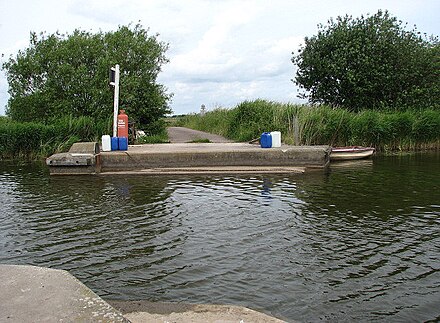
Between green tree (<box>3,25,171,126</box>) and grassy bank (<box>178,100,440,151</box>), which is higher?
green tree (<box>3,25,171,126</box>)

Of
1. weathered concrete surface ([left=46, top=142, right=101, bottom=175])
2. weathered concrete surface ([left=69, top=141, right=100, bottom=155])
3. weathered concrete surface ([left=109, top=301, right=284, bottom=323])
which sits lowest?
weathered concrete surface ([left=109, top=301, right=284, bottom=323])

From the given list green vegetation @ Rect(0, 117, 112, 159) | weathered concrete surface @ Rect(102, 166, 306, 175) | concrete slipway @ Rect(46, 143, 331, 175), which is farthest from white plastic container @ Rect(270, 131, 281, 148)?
green vegetation @ Rect(0, 117, 112, 159)

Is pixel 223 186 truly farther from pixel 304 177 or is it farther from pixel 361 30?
pixel 361 30

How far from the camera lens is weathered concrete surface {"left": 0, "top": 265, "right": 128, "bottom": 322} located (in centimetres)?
298

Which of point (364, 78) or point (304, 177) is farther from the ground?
point (364, 78)

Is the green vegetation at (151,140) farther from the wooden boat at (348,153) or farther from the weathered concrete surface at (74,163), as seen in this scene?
the wooden boat at (348,153)

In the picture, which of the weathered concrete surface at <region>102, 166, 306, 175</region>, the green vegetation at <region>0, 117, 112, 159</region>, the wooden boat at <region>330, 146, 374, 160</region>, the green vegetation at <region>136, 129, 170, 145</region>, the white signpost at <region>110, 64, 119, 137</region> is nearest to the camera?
the weathered concrete surface at <region>102, 166, 306, 175</region>

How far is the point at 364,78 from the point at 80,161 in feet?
50.9

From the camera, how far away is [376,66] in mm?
23281

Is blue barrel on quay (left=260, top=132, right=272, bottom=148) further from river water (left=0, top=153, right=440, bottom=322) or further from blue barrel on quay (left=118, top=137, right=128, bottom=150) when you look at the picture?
blue barrel on quay (left=118, top=137, right=128, bottom=150)

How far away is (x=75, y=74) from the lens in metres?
20.0

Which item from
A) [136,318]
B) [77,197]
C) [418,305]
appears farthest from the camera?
[77,197]

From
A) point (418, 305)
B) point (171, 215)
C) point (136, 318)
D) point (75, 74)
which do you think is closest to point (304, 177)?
point (171, 215)

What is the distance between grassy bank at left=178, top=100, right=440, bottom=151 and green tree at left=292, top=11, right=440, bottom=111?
2.57m
